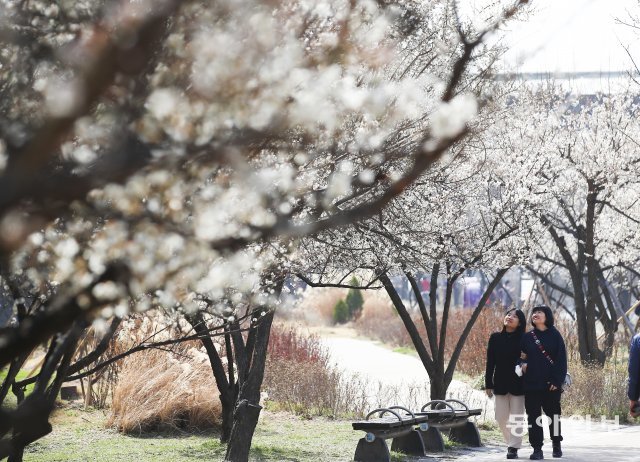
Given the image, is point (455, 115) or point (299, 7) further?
point (299, 7)

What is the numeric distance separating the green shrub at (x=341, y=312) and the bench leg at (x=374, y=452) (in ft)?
95.4

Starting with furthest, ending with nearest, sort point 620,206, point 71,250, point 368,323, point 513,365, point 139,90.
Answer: point 368,323
point 620,206
point 513,365
point 71,250
point 139,90

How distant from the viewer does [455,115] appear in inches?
141

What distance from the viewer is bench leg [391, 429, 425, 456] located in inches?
416

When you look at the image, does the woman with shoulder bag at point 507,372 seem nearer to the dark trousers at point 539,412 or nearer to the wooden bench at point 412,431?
the dark trousers at point 539,412

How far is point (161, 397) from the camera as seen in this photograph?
1208 centimetres

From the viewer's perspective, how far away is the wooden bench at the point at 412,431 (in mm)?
9734

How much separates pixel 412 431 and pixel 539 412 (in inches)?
51.0

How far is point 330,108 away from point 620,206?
2064 cm

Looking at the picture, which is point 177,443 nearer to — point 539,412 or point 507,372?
point 507,372

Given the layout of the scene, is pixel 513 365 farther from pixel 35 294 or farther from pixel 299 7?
pixel 299 7

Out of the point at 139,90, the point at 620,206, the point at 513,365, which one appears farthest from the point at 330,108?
the point at 620,206

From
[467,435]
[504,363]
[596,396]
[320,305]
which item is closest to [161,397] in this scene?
[467,435]

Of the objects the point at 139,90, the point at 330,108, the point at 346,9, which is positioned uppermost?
the point at 346,9
